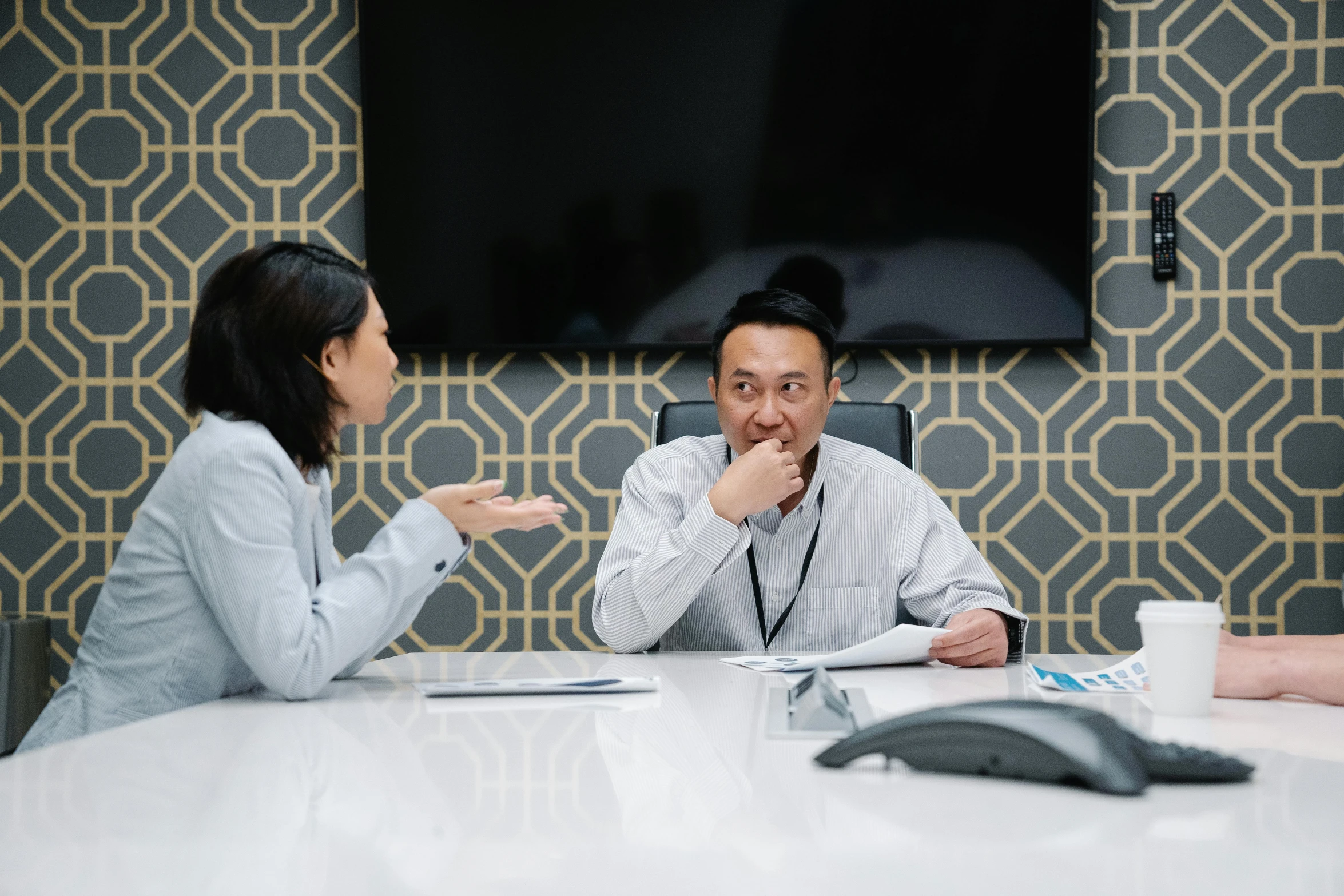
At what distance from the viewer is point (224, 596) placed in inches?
40.5

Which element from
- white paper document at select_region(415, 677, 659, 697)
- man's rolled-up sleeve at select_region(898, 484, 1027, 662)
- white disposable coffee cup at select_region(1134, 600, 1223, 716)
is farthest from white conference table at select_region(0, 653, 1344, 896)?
man's rolled-up sleeve at select_region(898, 484, 1027, 662)

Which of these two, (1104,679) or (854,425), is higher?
(854,425)

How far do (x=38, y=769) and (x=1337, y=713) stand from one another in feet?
3.42

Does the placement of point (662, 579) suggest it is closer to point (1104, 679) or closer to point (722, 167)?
point (1104, 679)

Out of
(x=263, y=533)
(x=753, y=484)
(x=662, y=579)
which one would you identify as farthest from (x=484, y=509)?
(x=753, y=484)

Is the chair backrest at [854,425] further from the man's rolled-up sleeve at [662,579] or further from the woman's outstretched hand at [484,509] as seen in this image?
the woman's outstretched hand at [484,509]

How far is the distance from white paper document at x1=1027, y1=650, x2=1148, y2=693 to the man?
0.40 m

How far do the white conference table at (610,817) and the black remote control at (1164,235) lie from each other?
2082mm

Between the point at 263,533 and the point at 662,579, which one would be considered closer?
the point at 263,533

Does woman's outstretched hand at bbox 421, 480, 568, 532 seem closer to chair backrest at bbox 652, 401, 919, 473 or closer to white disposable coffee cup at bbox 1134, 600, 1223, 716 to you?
white disposable coffee cup at bbox 1134, 600, 1223, 716

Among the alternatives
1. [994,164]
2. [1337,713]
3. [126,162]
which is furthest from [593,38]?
[1337,713]

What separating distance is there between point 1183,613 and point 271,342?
0.99 meters

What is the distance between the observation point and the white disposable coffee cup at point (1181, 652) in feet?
2.78

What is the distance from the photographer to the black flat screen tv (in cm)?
270
